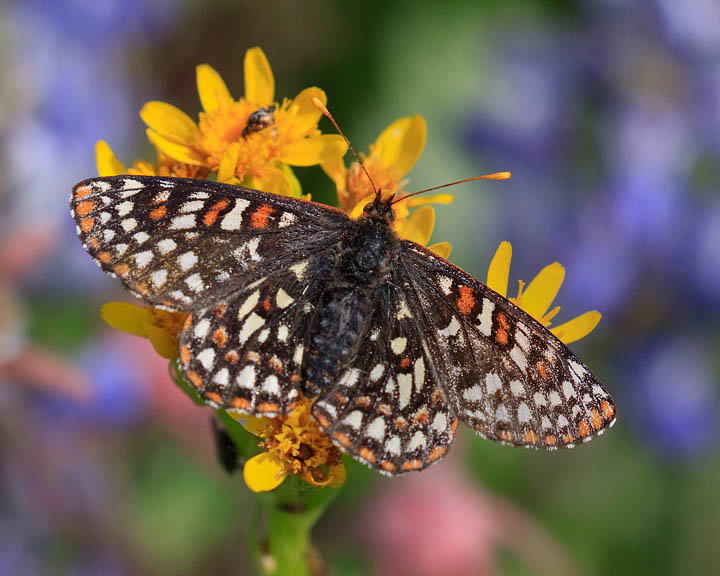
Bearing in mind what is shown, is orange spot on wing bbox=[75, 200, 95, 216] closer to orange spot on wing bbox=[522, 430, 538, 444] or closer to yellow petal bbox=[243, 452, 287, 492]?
yellow petal bbox=[243, 452, 287, 492]

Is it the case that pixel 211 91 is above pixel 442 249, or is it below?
above

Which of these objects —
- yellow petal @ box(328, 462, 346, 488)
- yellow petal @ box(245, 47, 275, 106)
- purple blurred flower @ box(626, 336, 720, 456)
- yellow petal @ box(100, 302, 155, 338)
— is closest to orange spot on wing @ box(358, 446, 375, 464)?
yellow petal @ box(328, 462, 346, 488)

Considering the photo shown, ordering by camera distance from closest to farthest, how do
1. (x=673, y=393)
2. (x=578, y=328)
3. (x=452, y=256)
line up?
(x=578, y=328) → (x=673, y=393) → (x=452, y=256)

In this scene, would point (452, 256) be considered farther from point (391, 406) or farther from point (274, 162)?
point (391, 406)

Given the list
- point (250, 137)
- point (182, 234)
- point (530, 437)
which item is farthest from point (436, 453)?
point (250, 137)

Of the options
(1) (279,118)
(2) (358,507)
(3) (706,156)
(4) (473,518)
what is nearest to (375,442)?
(1) (279,118)

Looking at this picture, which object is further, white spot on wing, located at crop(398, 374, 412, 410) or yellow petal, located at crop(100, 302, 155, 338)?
yellow petal, located at crop(100, 302, 155, 338)

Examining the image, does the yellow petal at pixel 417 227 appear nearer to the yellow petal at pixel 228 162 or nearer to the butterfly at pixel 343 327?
the butterfly at pixel 343 327

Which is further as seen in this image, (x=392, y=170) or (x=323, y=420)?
(x=392, y=170)
